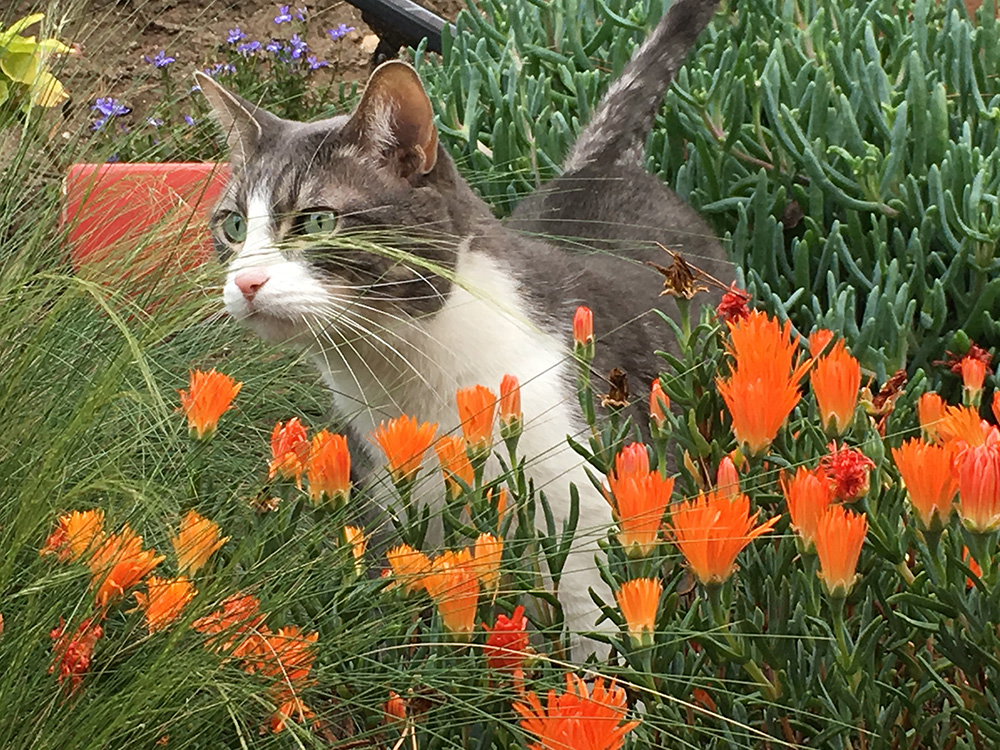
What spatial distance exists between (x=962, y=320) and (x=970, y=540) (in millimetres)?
1424

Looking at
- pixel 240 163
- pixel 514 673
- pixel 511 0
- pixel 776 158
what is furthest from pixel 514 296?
pixel 511 0

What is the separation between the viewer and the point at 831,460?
0.89 metres

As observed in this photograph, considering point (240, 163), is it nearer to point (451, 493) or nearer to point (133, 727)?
point (451, 493)

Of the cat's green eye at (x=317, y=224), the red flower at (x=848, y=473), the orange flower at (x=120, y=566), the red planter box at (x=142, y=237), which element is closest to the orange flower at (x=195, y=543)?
the orange flower at (x=120, y=566)

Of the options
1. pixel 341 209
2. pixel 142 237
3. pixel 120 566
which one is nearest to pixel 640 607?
pixel 120 566

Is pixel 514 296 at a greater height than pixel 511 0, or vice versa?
pixel 511 0

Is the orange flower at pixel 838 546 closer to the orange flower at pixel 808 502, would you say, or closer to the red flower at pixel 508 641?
the orange flower at pixel 808 502

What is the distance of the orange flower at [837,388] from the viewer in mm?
926

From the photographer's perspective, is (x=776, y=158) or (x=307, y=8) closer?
(x=776, y=158)

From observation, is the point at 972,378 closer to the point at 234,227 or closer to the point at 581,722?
the point at 581,722

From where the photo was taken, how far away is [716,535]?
0.84 meters

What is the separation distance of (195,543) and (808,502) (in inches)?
19.1

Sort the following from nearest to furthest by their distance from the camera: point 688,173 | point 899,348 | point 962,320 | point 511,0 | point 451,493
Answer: point 451,493, point 899,348, point 962,320, point 688,173, point 511,0

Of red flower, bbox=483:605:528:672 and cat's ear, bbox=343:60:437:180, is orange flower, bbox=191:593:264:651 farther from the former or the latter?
cat's ear, bbox=343:60:437:180
